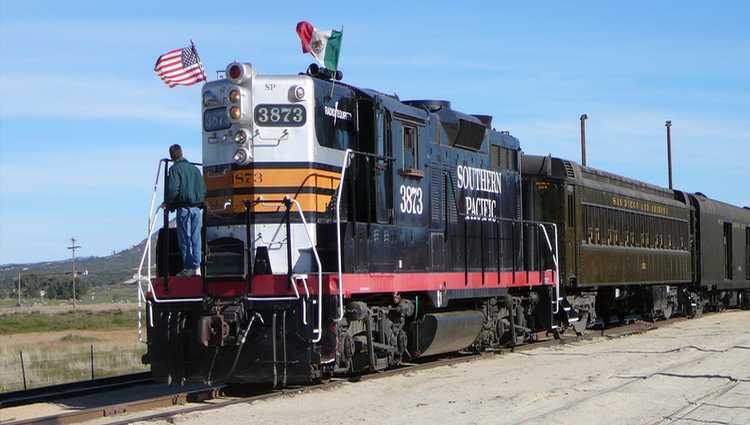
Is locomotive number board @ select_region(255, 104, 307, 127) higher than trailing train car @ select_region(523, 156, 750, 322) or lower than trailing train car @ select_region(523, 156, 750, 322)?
higher

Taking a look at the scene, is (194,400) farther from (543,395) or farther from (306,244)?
(543,395)

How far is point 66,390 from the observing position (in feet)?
43.8

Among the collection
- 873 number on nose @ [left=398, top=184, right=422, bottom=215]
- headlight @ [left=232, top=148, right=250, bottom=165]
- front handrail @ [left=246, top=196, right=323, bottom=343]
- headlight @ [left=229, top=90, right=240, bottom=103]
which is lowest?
front handrail @ [left=246, top=196, right=323, bottom=343]

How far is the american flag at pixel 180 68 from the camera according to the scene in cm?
1302

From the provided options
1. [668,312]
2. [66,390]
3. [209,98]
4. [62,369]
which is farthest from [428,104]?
[668,312]

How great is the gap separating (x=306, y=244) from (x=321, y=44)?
289 centimetres

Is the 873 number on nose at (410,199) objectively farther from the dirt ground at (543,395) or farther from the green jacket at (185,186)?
the green jacket at (185,186)

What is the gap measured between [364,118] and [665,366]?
6.21 meters

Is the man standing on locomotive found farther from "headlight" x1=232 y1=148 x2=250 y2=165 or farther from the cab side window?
the cab side window

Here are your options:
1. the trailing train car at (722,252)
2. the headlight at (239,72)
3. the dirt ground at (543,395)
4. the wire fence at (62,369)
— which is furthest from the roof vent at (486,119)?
the trailing train car at (722,252)

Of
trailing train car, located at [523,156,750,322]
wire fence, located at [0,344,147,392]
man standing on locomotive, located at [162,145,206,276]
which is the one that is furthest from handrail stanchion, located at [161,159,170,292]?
trailing train car, located at [523,156,750,322]

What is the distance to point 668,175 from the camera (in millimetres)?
58531

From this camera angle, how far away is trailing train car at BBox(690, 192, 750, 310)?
1243 inches

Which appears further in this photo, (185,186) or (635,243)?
(635,243)
